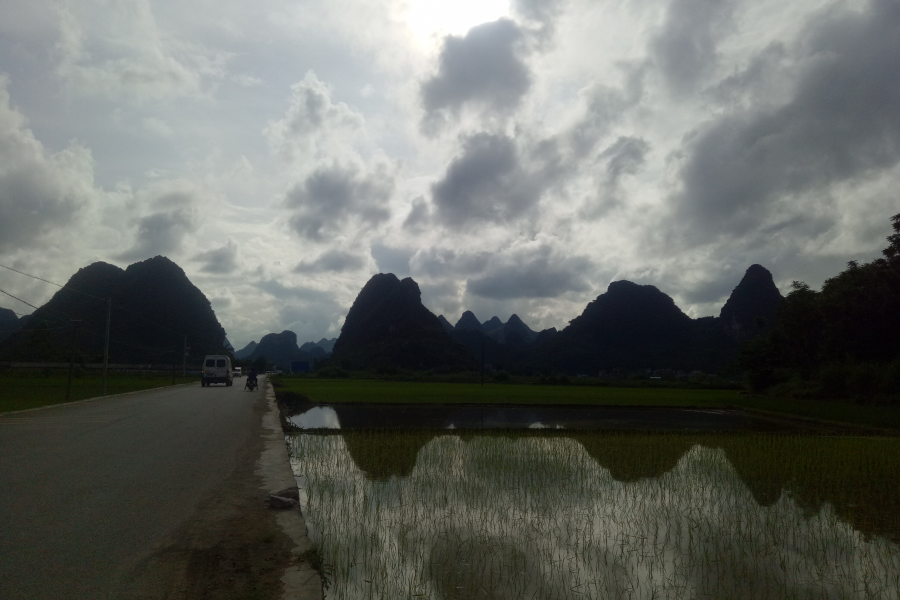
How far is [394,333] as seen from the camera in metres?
108

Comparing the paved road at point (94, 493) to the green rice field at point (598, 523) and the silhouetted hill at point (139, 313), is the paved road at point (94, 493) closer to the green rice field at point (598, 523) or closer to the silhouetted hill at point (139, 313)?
the green rice field at point (598, 523)

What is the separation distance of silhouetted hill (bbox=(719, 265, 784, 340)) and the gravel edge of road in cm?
8660

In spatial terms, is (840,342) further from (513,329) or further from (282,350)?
(282,350)

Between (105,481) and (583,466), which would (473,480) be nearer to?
(583,466)

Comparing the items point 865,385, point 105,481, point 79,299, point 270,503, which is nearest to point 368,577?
point 270,503

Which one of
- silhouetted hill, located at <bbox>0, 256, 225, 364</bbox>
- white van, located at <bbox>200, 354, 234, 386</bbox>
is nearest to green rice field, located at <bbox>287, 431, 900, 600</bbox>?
white van, located at <bbox>200, 354, 234, 386</bbox>

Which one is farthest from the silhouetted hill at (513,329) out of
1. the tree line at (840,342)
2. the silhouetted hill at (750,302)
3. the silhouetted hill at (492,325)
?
the tree line at (840,342)

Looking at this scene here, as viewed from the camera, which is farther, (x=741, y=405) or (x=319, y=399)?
(x=741, y=405)

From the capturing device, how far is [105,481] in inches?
285

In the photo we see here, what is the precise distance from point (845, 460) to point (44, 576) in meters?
14.0

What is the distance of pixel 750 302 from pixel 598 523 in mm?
89710

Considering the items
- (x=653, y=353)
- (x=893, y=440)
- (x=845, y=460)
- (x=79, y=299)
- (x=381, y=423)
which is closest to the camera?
(x=845, y=460)

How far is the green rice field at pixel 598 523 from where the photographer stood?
4.95 metres

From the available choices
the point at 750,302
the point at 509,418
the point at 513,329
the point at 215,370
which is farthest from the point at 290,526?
the point at 513,329
